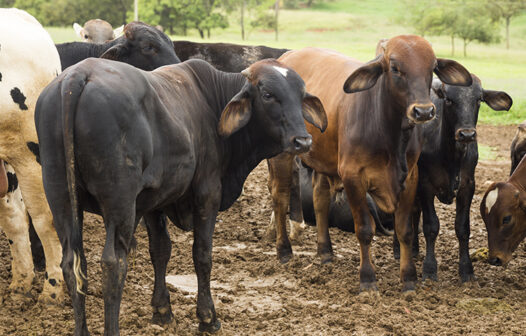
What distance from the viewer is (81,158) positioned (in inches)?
153

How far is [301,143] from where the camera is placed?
16.2ft

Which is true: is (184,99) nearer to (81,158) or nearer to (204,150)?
(204,150)

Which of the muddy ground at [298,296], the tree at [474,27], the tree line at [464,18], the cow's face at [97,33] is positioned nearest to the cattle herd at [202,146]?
the muddy ground at [298,296]

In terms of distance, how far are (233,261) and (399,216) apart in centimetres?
184

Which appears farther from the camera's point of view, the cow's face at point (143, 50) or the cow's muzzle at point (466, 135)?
the cow's face at point (143, 50)

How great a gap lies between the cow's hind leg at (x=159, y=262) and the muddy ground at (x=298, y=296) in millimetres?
104

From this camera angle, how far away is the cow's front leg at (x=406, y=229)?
245 inches

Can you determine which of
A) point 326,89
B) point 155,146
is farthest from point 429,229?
point 155,146

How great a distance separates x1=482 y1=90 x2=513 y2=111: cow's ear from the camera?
6715 millimetres

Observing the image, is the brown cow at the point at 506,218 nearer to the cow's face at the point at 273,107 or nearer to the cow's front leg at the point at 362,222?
the cow's front leg at the point at 362,222

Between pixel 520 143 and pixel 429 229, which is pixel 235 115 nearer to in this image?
pixel 429 229

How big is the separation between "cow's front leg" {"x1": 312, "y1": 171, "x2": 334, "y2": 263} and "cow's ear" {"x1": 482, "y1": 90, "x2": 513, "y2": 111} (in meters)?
1.82

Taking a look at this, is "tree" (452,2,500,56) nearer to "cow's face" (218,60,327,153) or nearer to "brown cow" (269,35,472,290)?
"brown cow" (269,35,472,290)

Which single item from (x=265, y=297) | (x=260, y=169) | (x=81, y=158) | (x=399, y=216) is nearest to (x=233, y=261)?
(x=265, y=297)
